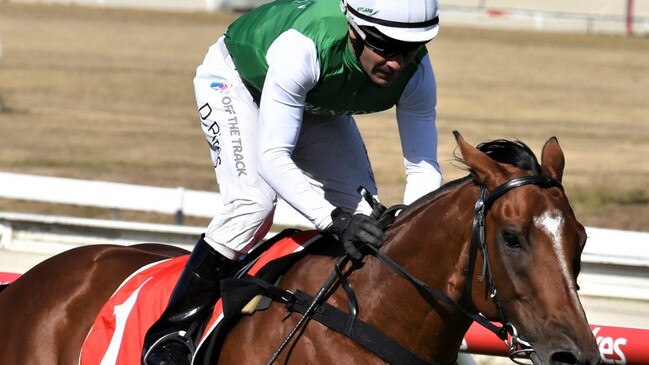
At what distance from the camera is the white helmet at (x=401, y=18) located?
356cm

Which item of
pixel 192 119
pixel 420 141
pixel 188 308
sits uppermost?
pixel 420 141

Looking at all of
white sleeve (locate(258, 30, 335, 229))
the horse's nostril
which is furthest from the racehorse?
white sleeve (locate(258, 30, 335, 229))

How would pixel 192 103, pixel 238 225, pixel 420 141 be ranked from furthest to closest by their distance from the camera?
1. pixel 192 103
2. pixel 420 141
3. pixel 238 225

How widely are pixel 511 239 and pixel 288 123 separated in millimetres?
876

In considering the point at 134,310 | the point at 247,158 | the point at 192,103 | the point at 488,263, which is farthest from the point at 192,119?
the point at 488,263

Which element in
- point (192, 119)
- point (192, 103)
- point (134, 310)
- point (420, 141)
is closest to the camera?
point (420, 141)

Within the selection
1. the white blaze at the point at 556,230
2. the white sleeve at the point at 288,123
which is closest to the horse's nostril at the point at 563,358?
the white blaze at the point at 556,230

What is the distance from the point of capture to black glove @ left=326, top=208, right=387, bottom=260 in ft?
11.7

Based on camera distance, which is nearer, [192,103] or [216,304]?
[216,304]

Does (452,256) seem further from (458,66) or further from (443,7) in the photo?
(443,7)

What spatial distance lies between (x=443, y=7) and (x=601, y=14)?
14.7 feet

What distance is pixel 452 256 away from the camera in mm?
3422

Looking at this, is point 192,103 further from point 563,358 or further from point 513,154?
point 563,358

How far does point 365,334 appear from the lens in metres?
3.55
